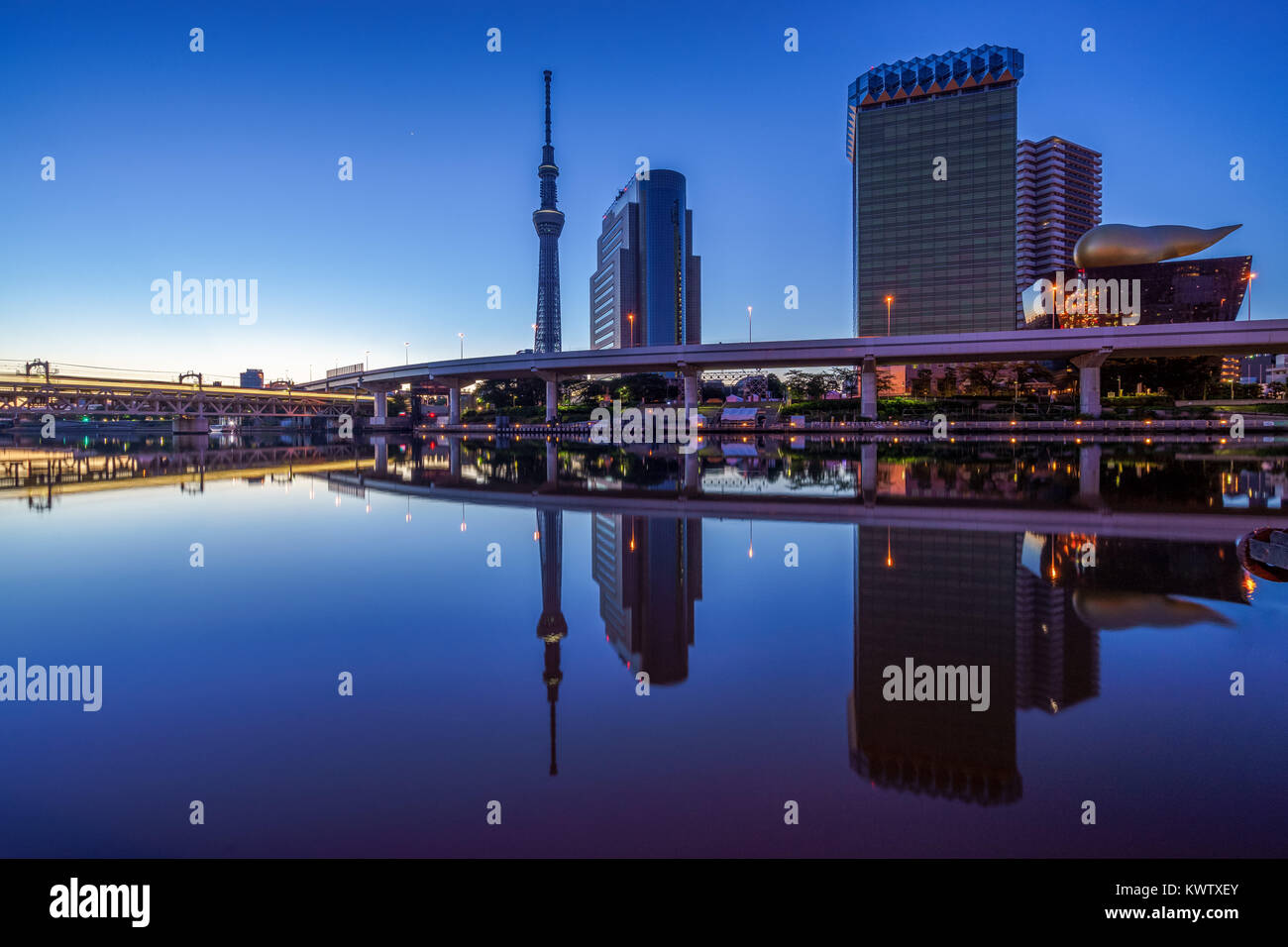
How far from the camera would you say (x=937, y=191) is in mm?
106438

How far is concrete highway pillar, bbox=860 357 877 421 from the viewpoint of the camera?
2101 inches

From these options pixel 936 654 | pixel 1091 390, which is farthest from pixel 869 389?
pixel 936 654

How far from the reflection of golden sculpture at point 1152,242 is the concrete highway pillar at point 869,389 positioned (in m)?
43.6

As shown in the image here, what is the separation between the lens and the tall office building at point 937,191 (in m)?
104

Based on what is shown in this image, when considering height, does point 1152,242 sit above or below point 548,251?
below

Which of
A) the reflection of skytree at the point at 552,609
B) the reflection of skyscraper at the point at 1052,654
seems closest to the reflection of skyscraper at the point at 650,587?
the reflection of skytree at the point at 552,609

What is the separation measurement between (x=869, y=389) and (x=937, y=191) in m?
71.4

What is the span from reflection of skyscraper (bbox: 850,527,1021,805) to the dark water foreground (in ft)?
0.09

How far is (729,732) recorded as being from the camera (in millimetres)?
3697

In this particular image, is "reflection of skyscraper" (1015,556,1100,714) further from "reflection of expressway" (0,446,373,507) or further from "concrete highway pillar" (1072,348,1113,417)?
"concrete highway pillar" (1072,348,1113,417)

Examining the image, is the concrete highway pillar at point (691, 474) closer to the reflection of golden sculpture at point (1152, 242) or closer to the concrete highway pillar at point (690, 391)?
the concrete highway pillar at point (690, 391)

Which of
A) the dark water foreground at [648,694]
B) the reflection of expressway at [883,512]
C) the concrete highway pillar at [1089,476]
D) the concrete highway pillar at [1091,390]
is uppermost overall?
the concrete highway pillar at [1091,390]

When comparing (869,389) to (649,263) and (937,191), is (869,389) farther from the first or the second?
(649,263)

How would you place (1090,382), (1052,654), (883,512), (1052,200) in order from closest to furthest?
(1052,654), (883,512), (1090,382), (1052,200)
